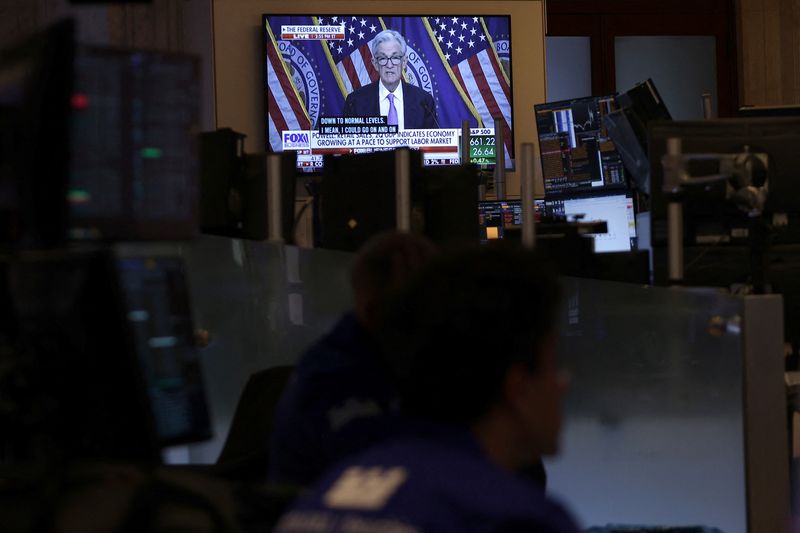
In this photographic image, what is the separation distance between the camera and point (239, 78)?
8625mm

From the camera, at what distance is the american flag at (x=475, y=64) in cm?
884

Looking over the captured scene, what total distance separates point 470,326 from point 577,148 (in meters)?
6.60

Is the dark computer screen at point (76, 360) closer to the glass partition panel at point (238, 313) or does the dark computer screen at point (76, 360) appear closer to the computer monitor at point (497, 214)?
the glass partition panel at point (238, 313)

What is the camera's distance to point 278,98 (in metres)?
8.60

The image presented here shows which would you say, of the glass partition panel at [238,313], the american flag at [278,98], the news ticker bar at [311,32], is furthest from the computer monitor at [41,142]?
the news ticker bar at [311,32]

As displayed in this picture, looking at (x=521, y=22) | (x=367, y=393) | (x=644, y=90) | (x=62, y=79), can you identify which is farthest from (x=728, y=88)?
(x=62, y=79)

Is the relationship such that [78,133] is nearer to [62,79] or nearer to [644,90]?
[62,79]

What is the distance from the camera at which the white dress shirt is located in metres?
8.80

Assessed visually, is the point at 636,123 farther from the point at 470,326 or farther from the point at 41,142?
the point at 470,326

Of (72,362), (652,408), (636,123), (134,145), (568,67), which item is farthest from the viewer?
(568,67)

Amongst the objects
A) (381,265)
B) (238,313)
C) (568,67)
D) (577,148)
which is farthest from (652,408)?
(568,67)

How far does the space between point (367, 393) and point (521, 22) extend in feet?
23.6

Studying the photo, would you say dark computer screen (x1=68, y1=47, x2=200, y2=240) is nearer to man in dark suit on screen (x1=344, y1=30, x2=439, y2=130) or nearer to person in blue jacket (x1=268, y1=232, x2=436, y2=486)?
person in blue jacket (x1=268, y1=232, x2=436, y2=486)

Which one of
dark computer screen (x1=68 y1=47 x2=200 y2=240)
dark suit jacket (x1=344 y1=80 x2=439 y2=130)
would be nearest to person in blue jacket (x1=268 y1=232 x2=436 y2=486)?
dark computer screen (x1=68 y1=47 x2=200 y2=240)
